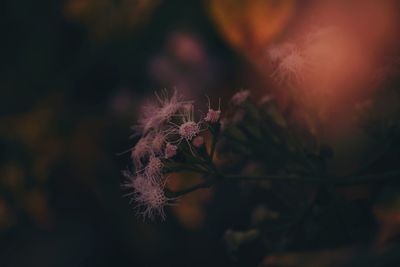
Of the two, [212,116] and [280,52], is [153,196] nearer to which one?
[212,116]

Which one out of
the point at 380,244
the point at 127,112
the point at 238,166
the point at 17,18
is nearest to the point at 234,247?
the point at 238,166

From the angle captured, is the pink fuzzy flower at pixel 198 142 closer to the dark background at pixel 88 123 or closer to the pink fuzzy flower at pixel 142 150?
the pink fuzzy flower at pixel 142 150

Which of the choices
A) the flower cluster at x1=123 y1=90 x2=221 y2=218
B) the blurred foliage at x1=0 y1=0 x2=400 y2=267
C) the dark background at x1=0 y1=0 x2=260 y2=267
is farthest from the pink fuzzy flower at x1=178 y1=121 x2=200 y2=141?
the dark background at x1=0 y1=0 x2=260 y2=267

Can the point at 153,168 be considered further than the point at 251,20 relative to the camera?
No

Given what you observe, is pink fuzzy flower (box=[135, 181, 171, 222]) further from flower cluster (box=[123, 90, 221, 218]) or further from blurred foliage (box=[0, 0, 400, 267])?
blurred foliage (box=[0, 0, 400, 267])

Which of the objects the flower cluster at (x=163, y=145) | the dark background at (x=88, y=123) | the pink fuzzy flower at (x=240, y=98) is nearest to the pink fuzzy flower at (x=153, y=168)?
the flower cluster at (x=163, y=145)

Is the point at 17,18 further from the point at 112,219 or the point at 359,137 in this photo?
the point at 359,137

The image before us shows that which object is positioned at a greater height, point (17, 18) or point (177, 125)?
point (17, 18)

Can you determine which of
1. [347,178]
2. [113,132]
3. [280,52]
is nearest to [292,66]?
[280,52]

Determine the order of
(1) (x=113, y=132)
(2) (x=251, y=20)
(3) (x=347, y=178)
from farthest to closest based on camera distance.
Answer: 1. (1) (x=113, y=132)
2. (2) (x=251, y=20)
3. (3) (x=347, y=178)

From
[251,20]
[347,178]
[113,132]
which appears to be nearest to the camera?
[347,178]

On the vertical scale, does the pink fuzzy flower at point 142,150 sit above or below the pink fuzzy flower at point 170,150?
above
